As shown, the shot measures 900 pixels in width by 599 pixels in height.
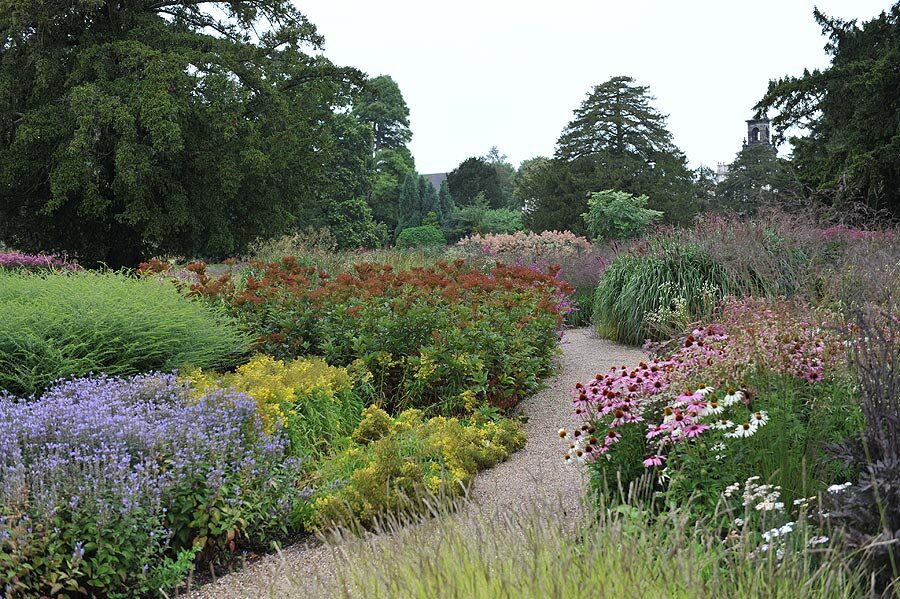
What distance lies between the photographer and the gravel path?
2.74 metres

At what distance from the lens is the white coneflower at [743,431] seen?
9.48ft

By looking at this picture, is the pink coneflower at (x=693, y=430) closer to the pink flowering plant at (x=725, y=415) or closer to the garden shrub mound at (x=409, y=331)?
the pink flowering plant at (x=725, y=415)

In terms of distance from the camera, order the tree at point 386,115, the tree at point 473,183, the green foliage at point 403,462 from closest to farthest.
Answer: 1. the green foliage at point 403,462
2. the tree at point 386,115
3. the tree at point 473,183

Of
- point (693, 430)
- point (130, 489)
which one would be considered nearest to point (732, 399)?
point (693, 430)

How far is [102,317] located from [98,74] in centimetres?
1164

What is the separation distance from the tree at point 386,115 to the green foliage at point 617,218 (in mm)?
23472

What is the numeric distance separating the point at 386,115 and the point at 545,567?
133 ft

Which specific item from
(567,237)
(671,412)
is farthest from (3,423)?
(567,237)

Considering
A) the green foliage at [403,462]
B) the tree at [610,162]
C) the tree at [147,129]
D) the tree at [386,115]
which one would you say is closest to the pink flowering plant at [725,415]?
the green foliage at [403,462]

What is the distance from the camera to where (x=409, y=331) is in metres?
5.91

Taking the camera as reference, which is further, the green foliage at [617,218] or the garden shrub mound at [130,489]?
the green foliage at [617,218]

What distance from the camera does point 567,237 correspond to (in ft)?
59.1

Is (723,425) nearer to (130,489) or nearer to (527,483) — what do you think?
(527,483)

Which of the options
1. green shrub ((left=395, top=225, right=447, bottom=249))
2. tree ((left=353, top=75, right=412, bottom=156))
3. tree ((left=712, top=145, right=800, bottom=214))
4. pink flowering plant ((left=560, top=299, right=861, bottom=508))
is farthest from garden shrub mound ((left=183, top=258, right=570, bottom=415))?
tree ((left=712, top=145, right=800, bottom=214))
